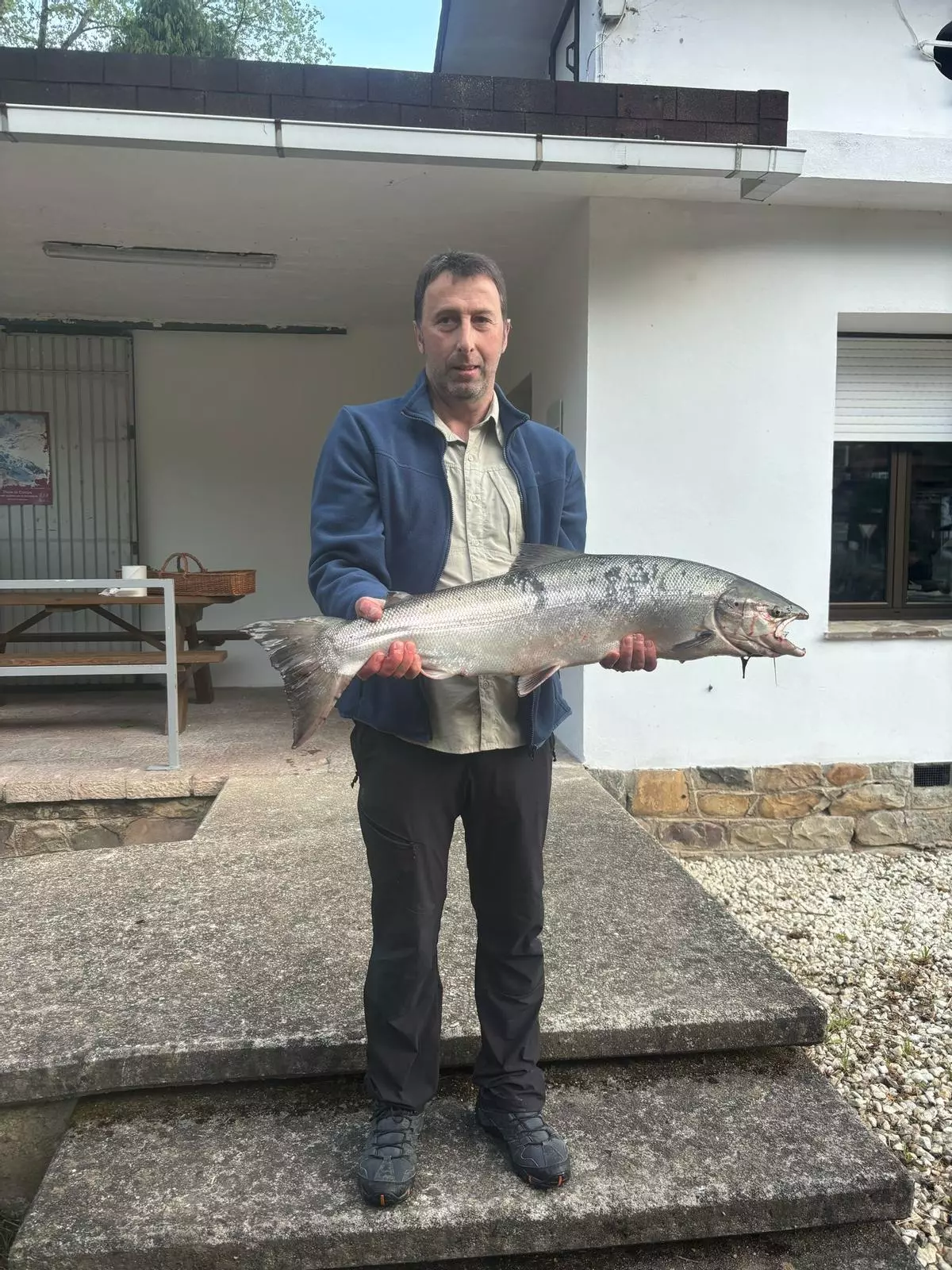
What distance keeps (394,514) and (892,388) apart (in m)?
4.71

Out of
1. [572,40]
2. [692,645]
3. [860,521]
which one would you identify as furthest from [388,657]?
[572,40]

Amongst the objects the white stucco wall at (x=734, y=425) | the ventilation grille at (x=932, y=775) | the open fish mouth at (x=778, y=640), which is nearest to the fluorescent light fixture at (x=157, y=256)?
the white stucco wall at (x=734, y=425)

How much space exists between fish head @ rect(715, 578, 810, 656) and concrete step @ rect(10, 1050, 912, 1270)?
4.21 feet

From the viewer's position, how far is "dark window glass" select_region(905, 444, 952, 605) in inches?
227

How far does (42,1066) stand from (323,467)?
1.76 m

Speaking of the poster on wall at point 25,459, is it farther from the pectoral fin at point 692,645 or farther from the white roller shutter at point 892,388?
the pectoral fin at point 692,645

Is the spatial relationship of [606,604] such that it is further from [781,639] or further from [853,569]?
[853,569]

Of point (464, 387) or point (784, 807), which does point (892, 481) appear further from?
point (464, 387)

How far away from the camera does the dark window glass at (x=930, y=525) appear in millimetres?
5762

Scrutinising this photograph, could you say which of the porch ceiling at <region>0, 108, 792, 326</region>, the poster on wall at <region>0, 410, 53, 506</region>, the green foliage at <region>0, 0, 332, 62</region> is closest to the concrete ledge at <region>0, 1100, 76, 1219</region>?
the porch ceiling at <region>0, 108, 792, 326</region>

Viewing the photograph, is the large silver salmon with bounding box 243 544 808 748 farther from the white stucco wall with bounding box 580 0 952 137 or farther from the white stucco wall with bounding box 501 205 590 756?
the white stucco wall with bounding box 580 0 952 137

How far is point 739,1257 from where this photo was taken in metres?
2.11

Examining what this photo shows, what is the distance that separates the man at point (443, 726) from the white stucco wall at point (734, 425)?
9.61ft

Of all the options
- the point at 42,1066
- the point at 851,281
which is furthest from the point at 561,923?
the point at 851,281
